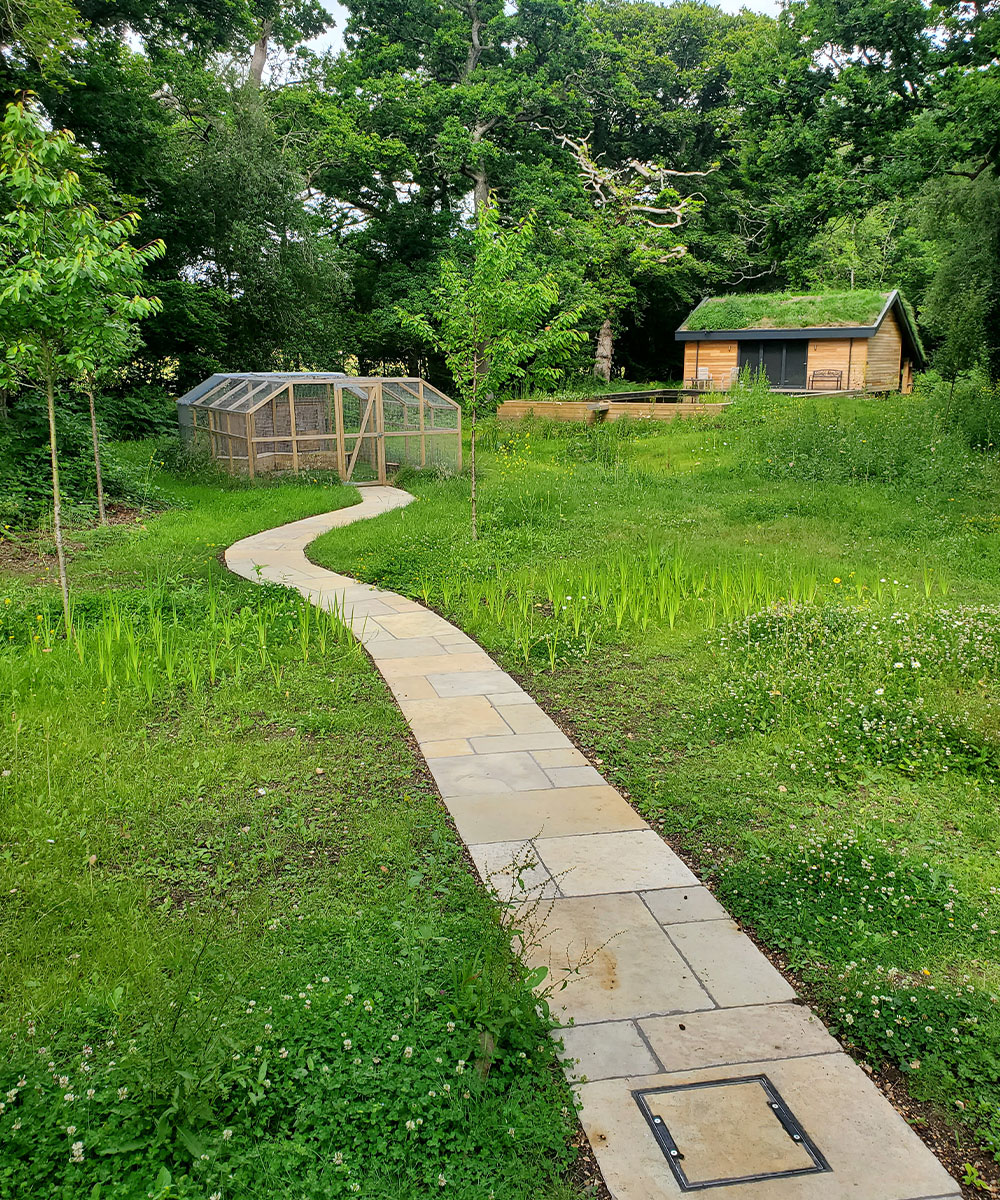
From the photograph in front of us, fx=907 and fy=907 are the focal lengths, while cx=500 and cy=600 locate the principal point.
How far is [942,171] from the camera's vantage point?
1531cm

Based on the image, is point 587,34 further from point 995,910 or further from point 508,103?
point 995,910

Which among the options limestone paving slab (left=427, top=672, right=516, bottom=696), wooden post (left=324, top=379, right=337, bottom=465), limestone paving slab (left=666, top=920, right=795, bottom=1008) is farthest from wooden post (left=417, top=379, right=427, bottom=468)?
limestone paving slab (left=666, top=920, right=795, bottom=1008)

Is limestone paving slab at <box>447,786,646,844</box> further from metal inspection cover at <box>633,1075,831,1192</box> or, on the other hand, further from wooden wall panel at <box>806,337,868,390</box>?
wooden wall panel at <box>806,337,868,390</box>

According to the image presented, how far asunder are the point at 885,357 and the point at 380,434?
20071 millimetres

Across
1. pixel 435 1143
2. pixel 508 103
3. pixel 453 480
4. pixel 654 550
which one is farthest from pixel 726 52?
pixel 435 1143

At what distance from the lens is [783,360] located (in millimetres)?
29750

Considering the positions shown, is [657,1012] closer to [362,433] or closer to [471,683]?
[471,683]

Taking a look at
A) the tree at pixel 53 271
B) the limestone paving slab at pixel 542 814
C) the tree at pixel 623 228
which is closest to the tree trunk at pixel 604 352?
the tree at pixel 623 228

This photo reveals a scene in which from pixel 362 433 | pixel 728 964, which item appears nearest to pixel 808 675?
pixel 728 964

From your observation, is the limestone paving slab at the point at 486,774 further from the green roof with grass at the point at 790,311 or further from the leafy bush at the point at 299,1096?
the green roof with grass at the point at 790,311

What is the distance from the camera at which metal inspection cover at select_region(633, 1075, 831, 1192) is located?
2512 millimetres

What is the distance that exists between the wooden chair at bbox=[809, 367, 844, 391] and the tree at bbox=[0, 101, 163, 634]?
81.7 ft

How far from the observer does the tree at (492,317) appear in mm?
10695

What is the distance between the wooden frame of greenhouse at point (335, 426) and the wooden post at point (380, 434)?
0.02 m
